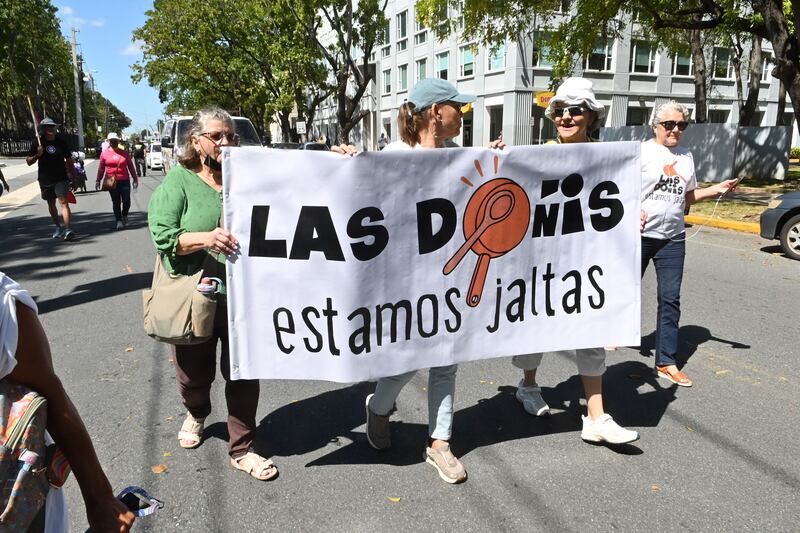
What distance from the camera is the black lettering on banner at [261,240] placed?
2727mm

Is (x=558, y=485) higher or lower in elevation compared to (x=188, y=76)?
lower

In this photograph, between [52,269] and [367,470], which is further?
[52,269]

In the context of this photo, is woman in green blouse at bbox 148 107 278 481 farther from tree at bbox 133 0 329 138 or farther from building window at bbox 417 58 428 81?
building window at bbox 417 58 428 81

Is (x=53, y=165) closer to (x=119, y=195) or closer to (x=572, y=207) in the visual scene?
(x=119, y=195)

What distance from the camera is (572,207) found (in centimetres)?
323

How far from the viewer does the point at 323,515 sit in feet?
9.07

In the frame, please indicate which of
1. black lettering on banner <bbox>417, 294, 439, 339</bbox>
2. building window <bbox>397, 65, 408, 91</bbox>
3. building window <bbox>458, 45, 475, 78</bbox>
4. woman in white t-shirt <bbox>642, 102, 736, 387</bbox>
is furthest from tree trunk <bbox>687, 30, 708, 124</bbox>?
building window <bbox>397, 65, 408, 91</bbox>

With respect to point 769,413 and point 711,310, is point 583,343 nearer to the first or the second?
point 769,413

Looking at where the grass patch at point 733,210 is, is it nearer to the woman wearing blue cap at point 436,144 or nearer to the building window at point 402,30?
the woman wearing blue cap at point 436,144

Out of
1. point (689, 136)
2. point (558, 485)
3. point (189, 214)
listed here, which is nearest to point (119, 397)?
point (189, 214)

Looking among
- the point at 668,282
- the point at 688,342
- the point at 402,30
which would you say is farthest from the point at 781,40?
the point at 402,30

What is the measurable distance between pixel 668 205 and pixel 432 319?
2125 mm

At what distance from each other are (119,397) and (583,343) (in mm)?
2988

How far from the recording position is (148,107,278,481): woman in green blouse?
2.76 metres
